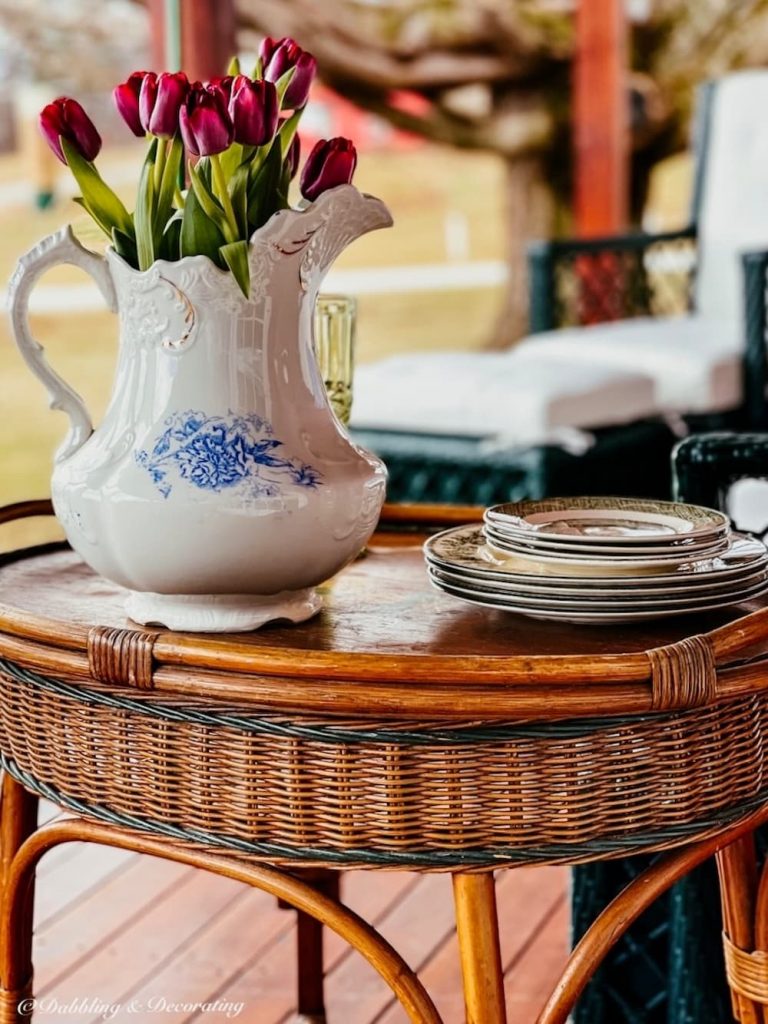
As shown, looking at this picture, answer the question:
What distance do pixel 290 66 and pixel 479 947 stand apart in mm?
555

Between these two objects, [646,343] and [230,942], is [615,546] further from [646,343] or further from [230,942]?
[646,343]

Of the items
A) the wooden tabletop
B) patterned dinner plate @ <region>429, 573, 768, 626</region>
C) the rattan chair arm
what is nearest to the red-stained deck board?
the wooden tabletop

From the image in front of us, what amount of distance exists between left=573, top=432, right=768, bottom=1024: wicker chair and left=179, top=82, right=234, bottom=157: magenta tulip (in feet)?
1.79

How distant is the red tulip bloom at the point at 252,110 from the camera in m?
0.86

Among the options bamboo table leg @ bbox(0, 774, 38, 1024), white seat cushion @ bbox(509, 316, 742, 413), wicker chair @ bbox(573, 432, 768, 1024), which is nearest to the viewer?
bamboo table leg @ bbox(0, 774, 38, 1024)

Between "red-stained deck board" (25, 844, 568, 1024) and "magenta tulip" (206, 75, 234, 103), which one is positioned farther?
"red-stained deck board" (25, 844, 568, 1024)

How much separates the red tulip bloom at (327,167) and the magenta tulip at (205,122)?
0.30 feet

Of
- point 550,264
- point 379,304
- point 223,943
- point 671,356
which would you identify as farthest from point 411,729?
point 379,304

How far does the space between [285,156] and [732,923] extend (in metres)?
0.61

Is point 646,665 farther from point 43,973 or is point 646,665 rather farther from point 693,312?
point 693,312

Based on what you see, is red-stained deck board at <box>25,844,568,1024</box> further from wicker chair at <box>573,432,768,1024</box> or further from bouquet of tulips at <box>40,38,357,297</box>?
bouquet of tulips at <box>40,38,357,297</box>

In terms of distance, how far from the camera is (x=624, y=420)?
257cm

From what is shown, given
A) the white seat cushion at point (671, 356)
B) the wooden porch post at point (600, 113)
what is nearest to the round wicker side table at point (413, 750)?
the white seat cushion at point (671, 356)

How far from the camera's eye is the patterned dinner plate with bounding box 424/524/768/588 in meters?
0.92
